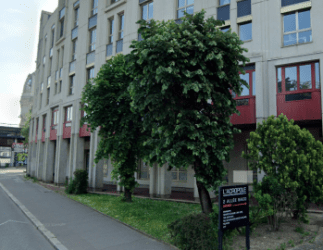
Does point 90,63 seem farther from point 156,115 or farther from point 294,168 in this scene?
point 294,168

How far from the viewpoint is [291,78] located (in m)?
13.6

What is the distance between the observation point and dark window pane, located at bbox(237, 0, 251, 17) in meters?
14.9

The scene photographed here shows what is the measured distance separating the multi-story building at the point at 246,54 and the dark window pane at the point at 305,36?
0.14 feet

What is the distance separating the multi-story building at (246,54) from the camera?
13.3 metres

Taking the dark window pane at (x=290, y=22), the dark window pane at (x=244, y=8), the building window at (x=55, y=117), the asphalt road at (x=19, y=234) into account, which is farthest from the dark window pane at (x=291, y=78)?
the building window at (x=55, y=117)

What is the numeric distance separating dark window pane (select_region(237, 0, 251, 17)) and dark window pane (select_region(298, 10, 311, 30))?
2.48m

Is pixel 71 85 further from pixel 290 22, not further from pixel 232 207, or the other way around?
pixel 232 207

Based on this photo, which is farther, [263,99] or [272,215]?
[263,99]

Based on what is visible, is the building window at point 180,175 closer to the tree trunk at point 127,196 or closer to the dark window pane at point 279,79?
the tree trunk at point 127,196

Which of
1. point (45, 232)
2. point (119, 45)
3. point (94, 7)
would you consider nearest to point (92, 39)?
point (94, 7)

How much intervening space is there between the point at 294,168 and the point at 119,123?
26.1 ft

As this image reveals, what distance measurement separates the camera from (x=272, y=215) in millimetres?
8391

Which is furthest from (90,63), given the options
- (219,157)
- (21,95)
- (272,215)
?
(21,95)

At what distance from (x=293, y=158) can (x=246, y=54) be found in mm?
7744
